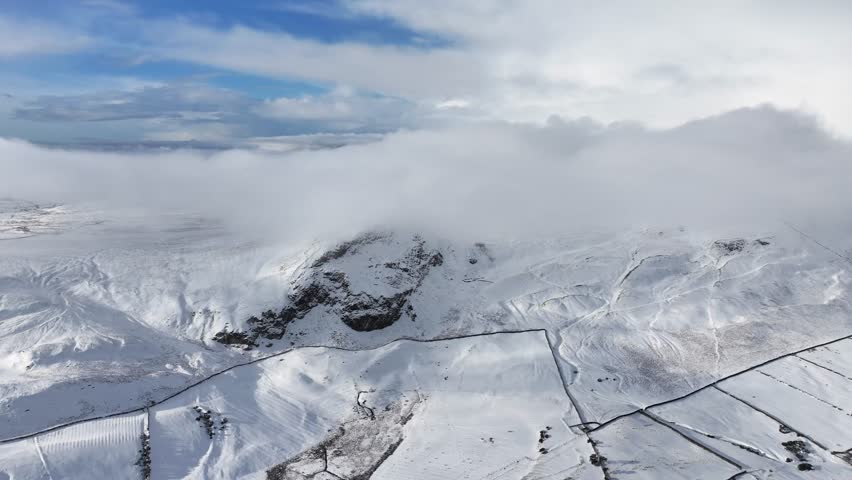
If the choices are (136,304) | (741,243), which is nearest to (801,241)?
(741,243)

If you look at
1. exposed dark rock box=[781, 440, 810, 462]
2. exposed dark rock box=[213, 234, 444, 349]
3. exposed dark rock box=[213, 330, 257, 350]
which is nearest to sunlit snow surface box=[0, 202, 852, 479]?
exposed dark rock box=[781, 440, 810, 462]

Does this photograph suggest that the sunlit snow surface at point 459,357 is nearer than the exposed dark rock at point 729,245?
Yes

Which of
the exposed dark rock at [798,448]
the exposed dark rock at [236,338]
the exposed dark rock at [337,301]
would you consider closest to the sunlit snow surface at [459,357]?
the exposed dark rock at [798,448]

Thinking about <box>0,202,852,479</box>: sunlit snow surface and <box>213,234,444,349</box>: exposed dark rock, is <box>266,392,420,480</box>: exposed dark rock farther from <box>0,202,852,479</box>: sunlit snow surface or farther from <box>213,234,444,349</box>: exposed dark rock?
<box>213,234,444,349</box>: exposed dark rock

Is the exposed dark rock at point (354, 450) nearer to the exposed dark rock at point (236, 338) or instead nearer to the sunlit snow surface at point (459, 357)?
the sunlit snow surface at point (459, 357)

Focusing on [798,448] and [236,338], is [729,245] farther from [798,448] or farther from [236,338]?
[236,338]

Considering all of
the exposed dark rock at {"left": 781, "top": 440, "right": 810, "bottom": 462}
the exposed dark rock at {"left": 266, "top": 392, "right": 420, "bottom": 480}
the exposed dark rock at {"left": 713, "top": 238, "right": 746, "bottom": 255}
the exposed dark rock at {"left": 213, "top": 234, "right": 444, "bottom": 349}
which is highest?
the exposed dark rock at {"left": 713, "top": 238, "right": 746, "bottom": 255}

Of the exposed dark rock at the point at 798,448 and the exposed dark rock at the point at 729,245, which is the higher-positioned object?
the exposed dark rock at the point at 729,245

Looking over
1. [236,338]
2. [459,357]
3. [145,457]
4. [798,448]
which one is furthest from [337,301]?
[798,448]

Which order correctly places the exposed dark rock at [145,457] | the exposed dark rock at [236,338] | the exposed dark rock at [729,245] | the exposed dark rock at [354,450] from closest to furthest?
the exposed dark rock at [145,457], the exposed dark rock at [354,450], the exposed dark rock at [236,338], the exposed dark rock at [729,245]
